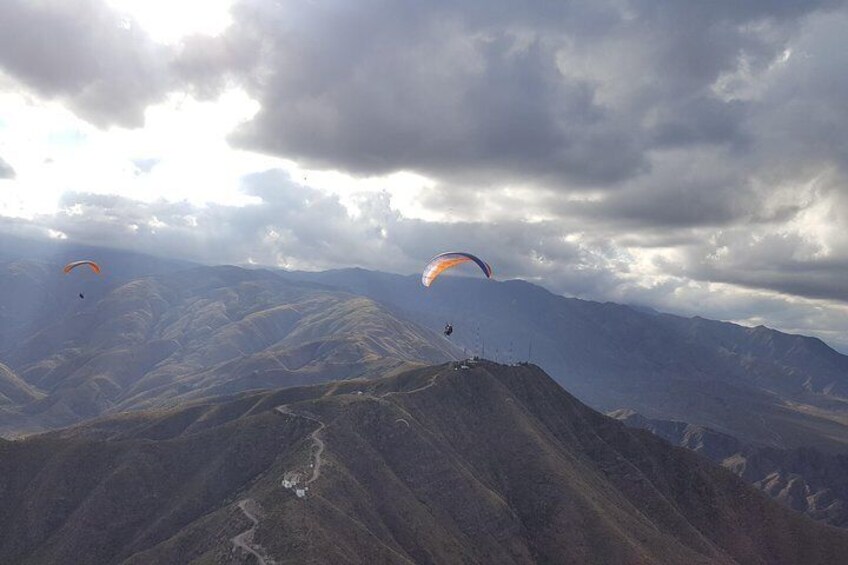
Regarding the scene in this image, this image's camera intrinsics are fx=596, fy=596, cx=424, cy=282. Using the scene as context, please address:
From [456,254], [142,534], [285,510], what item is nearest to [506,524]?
[285,510]

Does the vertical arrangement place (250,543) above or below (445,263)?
below

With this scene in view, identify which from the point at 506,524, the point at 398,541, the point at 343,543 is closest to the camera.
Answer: the point at 343,543

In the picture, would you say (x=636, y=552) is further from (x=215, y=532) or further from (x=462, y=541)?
(x=215, y=532)

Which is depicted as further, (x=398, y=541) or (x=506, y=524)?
(x=506, y=524)

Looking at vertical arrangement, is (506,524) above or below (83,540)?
above

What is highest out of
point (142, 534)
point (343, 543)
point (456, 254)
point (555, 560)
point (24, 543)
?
point (456, 254)

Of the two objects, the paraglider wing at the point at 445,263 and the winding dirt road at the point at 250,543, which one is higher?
the paraglider wing at the point at 445,263

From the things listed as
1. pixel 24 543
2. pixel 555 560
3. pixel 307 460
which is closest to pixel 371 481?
pixel 307 460

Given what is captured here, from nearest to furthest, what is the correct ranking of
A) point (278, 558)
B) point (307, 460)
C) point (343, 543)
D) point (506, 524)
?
point (278, 558)
point (343, 543)
point (307, 460)
point (506, 524)

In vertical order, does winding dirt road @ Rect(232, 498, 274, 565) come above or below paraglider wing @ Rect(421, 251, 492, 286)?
below
